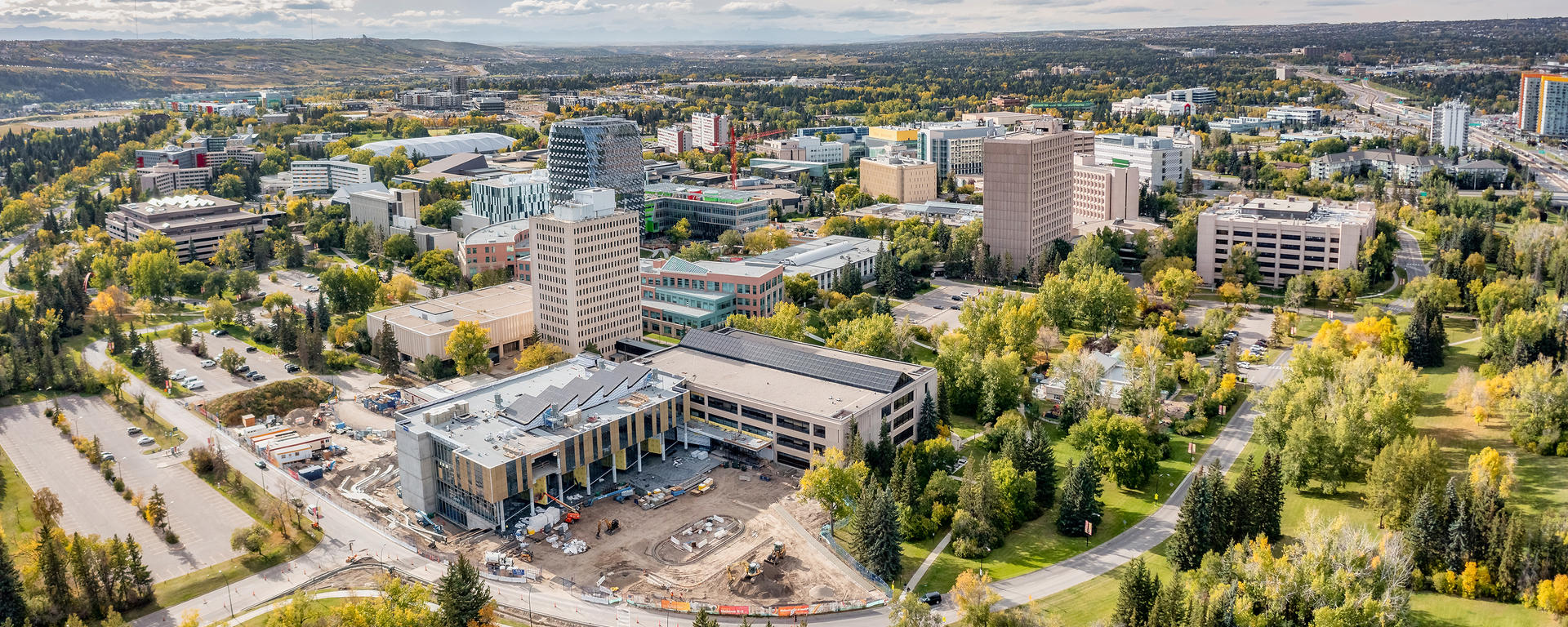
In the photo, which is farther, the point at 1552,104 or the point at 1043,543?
the point at 1552,104

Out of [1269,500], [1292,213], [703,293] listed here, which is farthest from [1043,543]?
[1292,213]

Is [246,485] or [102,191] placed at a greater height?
[102,191]

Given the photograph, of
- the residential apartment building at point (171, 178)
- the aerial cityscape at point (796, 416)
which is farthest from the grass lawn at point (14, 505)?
the residential apartment building at point (171, 178)

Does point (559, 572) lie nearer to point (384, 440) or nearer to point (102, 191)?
point (384, 440)

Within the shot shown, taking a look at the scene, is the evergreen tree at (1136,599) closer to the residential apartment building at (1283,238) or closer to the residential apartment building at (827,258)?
the residential apartment building at (827,258)

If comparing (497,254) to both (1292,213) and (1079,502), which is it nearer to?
(1079,502)

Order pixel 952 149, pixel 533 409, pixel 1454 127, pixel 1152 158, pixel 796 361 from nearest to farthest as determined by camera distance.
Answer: pixel 533 409 < pixel 796 361 < pixel 1152 158 < pixel 1454 127 < pixel 952 149

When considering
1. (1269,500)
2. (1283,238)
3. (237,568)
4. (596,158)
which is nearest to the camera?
(1269,500)

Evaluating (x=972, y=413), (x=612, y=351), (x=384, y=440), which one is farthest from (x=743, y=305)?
(x=384, y=440)
